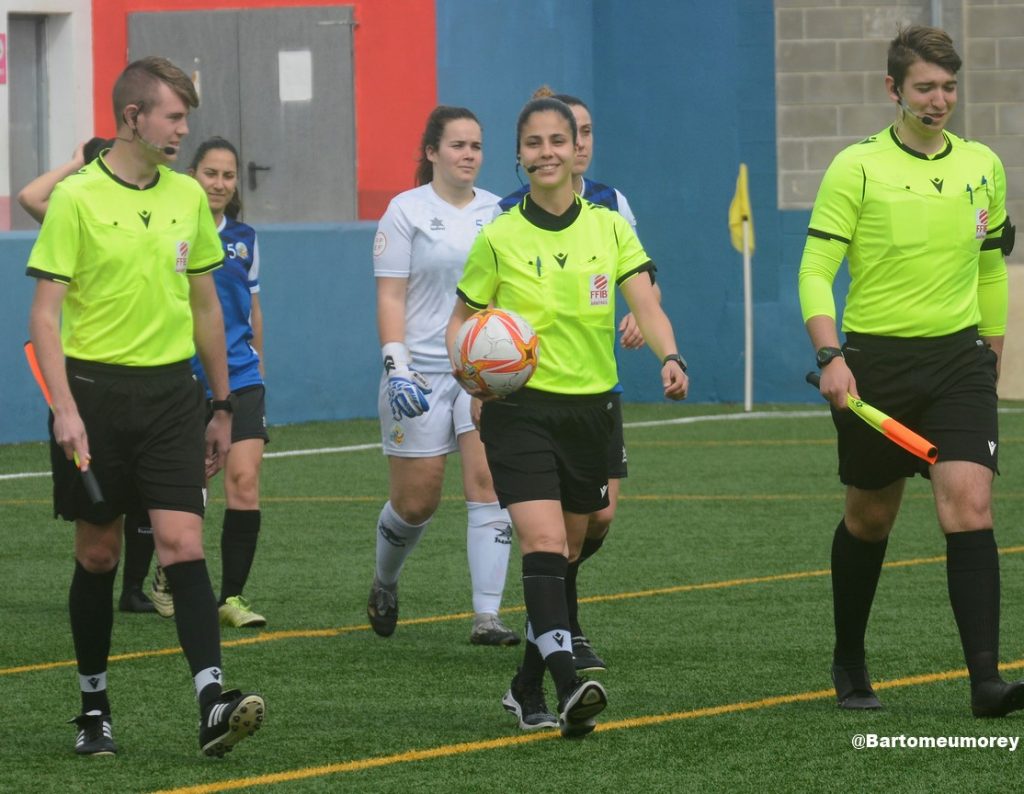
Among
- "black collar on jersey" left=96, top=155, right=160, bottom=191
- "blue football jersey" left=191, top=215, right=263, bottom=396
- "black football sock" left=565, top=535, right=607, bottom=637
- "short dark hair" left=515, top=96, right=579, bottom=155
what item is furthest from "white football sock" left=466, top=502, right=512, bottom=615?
"black collar on jersey" left=96, top=155, right=160, bottom=191

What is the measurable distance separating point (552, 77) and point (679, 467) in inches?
259

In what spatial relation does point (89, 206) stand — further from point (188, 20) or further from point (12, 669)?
point (188, 20)

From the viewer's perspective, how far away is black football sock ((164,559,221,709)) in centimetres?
592

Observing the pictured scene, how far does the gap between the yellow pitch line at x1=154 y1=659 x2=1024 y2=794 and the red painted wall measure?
45.0 ft

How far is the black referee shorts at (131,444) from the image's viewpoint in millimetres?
6016

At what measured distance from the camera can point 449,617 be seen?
893 cm

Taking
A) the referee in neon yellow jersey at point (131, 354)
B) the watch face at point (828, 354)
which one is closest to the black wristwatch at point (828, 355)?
the watch face at point (828, 354)

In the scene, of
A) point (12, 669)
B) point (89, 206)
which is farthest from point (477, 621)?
point (89, 206)

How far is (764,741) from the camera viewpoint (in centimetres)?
612

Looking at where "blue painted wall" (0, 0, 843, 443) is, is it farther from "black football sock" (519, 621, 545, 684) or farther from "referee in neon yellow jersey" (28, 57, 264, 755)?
"referee in neon yellow jersey" (28, 57, 264, 755)

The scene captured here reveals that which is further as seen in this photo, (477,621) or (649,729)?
(477,621)

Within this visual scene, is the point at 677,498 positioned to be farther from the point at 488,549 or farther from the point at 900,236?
the point at 900,236

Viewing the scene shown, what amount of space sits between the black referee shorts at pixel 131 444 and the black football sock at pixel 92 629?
20 centimetres

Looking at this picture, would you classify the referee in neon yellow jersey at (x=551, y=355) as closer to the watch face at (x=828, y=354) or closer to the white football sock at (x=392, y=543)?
the watch face at (x=828, y=354)
